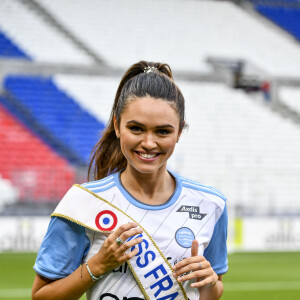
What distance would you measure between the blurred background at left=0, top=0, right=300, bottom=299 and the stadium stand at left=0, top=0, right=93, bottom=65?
0.03 m

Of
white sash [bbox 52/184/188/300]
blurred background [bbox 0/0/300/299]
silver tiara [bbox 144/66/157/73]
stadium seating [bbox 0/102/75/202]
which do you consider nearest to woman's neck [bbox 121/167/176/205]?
white sash [bbox 52/184/188/300]

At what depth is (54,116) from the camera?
586 inches

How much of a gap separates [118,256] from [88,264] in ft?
0.42

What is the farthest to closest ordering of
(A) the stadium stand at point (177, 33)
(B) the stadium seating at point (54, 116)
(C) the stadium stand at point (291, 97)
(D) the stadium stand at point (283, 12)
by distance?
(D) the stadium stand at point (283, 12), (C) the stadium stand at point (291, 97), (A) the stadium stand at point (177, 33), (B) the stadium seating at point (54, 116)

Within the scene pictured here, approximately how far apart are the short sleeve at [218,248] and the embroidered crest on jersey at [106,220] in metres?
0.38

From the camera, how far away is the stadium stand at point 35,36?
15789 mm

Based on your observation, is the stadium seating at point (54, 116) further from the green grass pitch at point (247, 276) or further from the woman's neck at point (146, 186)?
the woman's neck at point (146, 186)

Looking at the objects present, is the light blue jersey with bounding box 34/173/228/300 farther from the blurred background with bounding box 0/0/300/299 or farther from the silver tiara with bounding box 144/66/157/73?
the blurred background with bounding box 0/0/300/299

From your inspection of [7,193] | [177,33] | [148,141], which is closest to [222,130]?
[177,33]

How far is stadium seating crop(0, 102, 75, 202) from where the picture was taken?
11.0 meters

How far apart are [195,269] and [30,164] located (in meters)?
11.8

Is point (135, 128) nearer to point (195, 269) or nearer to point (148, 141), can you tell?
point (148, 141)

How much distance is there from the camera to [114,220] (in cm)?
212

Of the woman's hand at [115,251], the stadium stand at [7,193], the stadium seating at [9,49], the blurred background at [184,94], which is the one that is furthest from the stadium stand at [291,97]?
the woman's hand at [115,251]
